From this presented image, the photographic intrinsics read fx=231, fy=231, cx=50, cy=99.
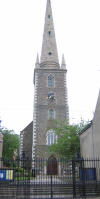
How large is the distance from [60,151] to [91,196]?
17.1m

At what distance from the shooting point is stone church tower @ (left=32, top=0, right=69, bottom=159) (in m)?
39.5

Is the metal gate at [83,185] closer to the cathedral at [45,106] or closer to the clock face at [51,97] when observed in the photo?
the cathedral at [45,106]

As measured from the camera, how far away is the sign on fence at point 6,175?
47.2ft

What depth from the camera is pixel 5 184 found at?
14.6m

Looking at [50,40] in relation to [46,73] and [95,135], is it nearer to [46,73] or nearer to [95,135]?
[46,73]

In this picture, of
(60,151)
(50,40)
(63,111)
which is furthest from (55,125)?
(50,40)

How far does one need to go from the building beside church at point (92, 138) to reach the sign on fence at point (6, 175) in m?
7.13

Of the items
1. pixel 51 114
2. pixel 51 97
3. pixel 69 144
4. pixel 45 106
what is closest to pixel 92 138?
pixel 69 144

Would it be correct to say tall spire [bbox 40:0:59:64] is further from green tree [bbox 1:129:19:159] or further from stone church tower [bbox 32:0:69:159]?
green tree [bbox 1:129:19:159]

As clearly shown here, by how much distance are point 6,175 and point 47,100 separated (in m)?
28.2

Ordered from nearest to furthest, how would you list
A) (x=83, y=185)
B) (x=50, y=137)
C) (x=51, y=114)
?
(x=83, y=185) → (x=50, y=137) → (x=51, y=114)

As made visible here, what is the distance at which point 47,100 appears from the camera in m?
42.2

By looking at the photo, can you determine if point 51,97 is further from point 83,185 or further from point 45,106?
point 83,185

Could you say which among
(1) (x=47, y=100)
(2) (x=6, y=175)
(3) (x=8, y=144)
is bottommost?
(2) (x=6, y=175)
